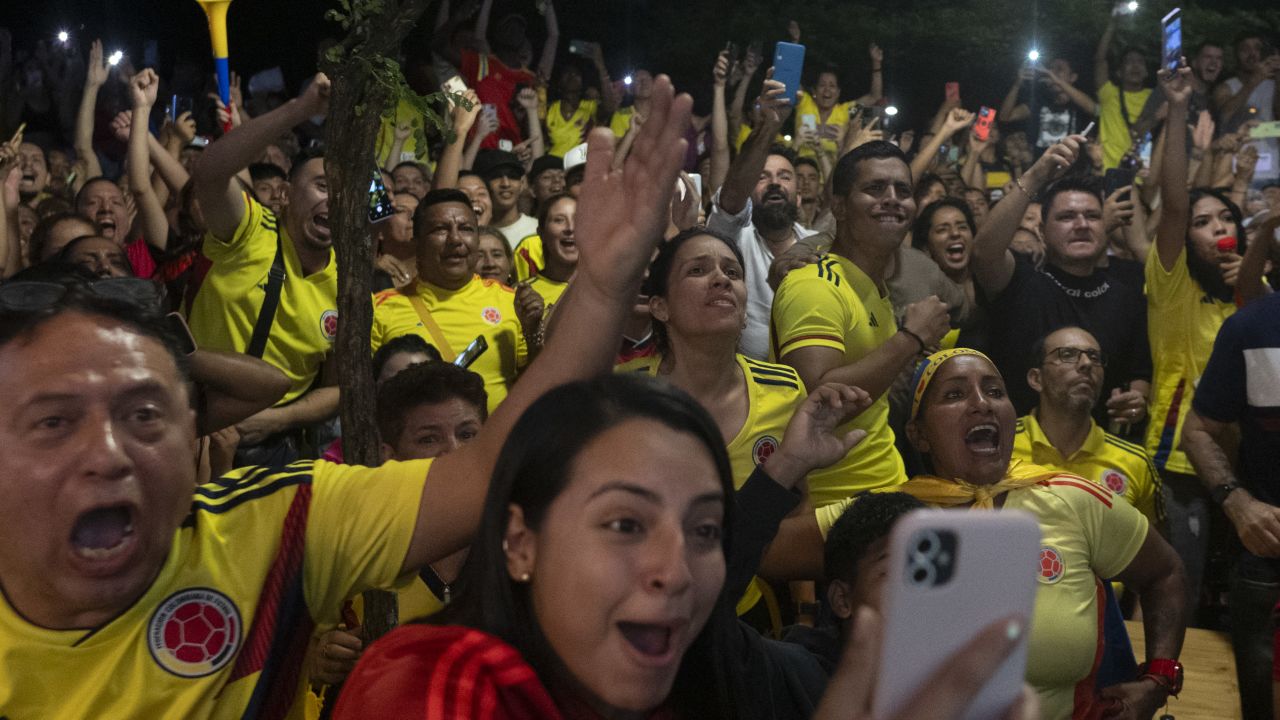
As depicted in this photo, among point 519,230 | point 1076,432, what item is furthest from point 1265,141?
point 1076,432

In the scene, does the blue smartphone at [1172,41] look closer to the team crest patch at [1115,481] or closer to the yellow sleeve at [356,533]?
the team crest patch at [1115,481]

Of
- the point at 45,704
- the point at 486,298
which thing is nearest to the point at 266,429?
the point at 486,298

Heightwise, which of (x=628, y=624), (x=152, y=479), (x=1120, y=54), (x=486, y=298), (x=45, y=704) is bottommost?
(x=45, y=704)

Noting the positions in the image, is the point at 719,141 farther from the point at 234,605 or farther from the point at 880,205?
the point at 234,605

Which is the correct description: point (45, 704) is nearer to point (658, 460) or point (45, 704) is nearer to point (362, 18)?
point (658, 460)

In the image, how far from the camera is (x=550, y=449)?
1.74 metres

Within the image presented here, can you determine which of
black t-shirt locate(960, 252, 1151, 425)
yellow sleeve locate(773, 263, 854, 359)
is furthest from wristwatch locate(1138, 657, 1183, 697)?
black t-shirt locate(960, 252, 1151, 425)

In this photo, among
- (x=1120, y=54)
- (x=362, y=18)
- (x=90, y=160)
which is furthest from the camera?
(x=1120, y=54)

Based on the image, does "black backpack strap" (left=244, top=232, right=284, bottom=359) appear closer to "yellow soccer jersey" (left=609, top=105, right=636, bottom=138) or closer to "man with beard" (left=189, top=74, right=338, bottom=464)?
"man with beard" (left=189, top=74, right=338, bottom=464)

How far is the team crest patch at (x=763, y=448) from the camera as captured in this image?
4090mm

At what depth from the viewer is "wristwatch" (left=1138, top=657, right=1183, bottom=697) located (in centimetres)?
387

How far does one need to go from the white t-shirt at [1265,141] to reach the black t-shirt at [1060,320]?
4444 mm

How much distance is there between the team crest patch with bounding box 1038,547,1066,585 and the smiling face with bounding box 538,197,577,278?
313cm

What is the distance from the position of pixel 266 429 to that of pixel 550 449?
3449 mm
